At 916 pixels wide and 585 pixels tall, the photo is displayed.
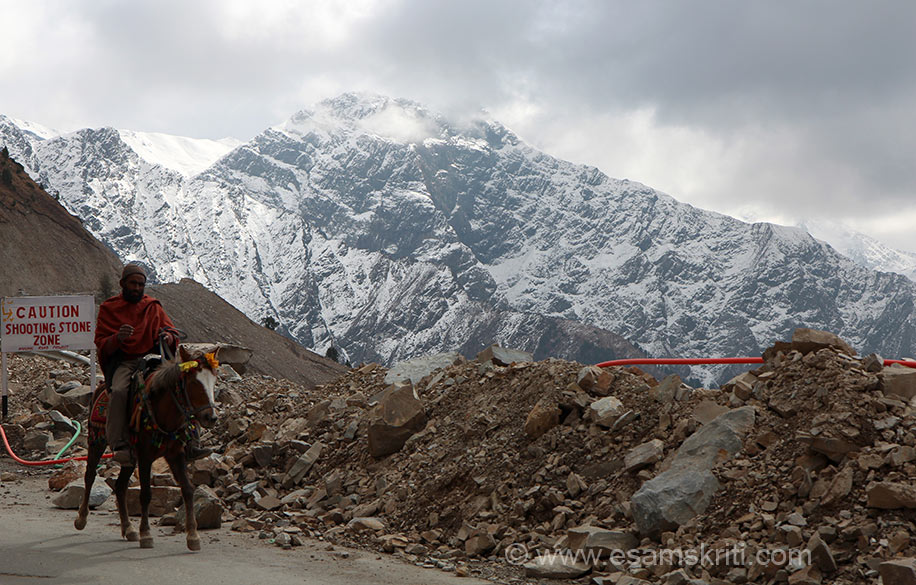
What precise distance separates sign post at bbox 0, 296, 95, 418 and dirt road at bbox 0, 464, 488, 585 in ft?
20.8

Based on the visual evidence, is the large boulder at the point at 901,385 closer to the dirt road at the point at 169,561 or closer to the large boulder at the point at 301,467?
the dirt road at the point at 169,561

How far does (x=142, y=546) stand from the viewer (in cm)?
834

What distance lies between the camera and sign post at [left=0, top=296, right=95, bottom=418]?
51.5 feet

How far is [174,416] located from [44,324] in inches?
367

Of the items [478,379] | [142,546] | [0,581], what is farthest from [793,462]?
[0,581]

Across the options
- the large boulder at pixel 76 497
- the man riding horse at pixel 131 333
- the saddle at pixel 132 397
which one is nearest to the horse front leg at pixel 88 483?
the saddle at pixel 132 397

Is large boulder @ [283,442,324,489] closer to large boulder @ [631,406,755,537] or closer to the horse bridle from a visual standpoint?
the horse bridle

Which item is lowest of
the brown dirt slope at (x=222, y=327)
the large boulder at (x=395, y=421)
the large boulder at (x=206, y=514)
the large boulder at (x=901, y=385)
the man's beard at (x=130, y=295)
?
the large boulder at (x=206, y=514)

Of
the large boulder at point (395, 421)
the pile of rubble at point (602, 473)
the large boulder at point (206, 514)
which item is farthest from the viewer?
the large boulder at point (395, 421)

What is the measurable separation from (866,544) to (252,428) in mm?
9362

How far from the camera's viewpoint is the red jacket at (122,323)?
8.85 metres

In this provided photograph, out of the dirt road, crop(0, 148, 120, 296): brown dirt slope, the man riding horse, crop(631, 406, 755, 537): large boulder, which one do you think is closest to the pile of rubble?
crop(631, 406, 755, 537): large boulder

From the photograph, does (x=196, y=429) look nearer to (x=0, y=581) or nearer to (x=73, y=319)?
(x=0, y=581)

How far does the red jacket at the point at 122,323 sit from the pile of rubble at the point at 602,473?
2.21 meters
